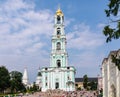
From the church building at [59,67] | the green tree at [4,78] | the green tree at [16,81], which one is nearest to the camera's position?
the green tree at [4,78]

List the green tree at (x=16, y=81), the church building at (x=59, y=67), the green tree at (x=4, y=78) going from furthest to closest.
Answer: the church building at (x=59, y=67) → the green tree at (x=16, y=81) → the green tree at (x=4, y=78)

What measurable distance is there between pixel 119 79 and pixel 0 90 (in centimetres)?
5970

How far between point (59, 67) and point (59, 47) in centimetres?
583

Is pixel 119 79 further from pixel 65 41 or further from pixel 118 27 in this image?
pixel 65 41

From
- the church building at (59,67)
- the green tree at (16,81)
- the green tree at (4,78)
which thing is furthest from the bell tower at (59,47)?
the green tree at (4,78)

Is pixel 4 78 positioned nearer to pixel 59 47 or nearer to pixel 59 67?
pixel 59 67

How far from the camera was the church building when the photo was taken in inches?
3799

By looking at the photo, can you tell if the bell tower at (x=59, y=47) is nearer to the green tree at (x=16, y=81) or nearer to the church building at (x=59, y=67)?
the church building at (x=59, y=67)

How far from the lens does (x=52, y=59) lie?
318ft

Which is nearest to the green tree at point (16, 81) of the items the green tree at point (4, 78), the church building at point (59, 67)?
the green tree at point (4, 78)

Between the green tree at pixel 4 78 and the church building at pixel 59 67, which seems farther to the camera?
the church building at pixel 59 67

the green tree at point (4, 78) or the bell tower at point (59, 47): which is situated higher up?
the bell tower at point (59, 47)

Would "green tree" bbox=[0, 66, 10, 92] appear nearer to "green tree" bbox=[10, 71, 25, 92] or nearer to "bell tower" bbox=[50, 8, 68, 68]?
"green tree" bbox=[10, 71, 25, 92]

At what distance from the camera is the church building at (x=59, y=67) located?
317 feet
